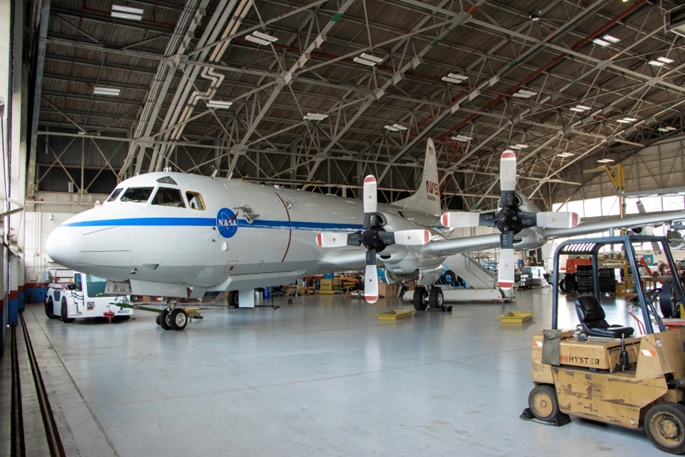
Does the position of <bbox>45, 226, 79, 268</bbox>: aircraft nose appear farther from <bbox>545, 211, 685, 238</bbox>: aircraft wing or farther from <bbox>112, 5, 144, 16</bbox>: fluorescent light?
<bbox>545, 211, 685, 238</bbox>: aircraft wing

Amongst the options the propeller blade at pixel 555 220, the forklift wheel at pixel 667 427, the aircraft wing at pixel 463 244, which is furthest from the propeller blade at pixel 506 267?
the forklift wheel at pixel 667 427

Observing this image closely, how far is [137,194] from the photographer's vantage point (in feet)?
35.3

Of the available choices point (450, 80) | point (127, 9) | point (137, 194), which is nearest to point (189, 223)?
point (137, 194)

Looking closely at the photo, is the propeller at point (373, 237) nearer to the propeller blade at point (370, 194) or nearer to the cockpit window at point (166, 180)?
the propeller blade at point (370, 194)

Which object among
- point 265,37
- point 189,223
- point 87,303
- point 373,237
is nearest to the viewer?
point 189,223

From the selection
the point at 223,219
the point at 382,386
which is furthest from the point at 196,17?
the point at 382,386

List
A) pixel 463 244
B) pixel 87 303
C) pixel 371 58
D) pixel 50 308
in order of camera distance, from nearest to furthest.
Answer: pixel 463 244
pixel 87 303
pixel 50 308
pixel 371 58

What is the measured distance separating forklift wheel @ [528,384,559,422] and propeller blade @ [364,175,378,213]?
6897mm

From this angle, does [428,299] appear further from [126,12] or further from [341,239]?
[126,12]

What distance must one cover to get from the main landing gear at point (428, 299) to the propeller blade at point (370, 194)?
689 centimetres

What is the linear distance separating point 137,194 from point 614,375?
9989 millimetres

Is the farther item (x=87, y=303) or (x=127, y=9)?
(x=127, y=9)

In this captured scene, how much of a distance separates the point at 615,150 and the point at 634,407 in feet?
150

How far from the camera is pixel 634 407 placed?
4211mm
